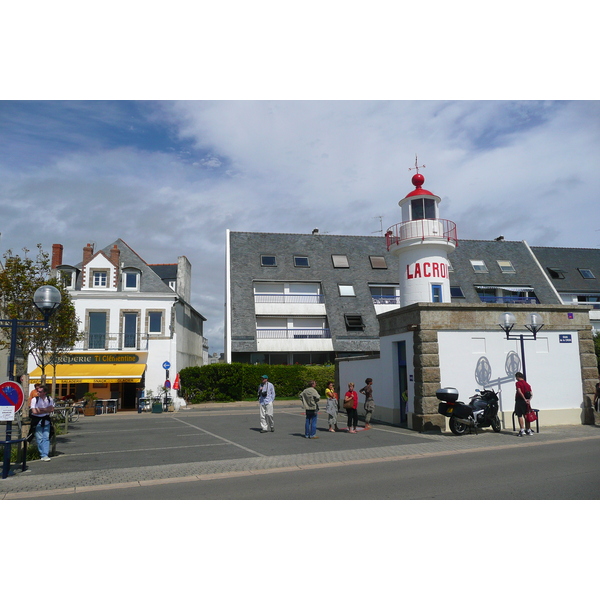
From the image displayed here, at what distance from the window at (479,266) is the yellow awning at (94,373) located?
28.8 m

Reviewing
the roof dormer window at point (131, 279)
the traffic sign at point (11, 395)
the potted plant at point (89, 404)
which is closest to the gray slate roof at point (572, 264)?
the roof dormer window at point (131, 279)

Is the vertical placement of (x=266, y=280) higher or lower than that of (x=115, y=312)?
higher

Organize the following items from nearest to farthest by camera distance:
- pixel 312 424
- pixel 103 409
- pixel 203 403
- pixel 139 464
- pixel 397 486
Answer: pixel 397 486
pixel 139 464
pixel 312 424
pixel 103 409
pixel 203 403

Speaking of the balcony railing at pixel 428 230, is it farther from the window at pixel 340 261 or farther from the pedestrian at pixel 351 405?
the window at pixel 340 261

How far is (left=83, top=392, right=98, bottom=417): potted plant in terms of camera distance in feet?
88.9

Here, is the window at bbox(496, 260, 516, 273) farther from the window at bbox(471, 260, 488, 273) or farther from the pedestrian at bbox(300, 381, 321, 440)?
the pedestrian at bbox(300, 381, 321, 440)

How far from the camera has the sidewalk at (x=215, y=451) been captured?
369 inches

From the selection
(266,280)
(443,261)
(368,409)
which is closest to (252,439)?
(368,409)

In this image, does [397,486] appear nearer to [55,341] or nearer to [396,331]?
[396,331]

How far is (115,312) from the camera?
3086cm

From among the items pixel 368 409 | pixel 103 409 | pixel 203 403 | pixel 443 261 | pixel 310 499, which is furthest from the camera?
pixel 203 403

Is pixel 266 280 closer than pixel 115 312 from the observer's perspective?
No

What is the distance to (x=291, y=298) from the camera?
3809 centimetres

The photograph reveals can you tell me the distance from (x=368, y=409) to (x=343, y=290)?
77.6ft
